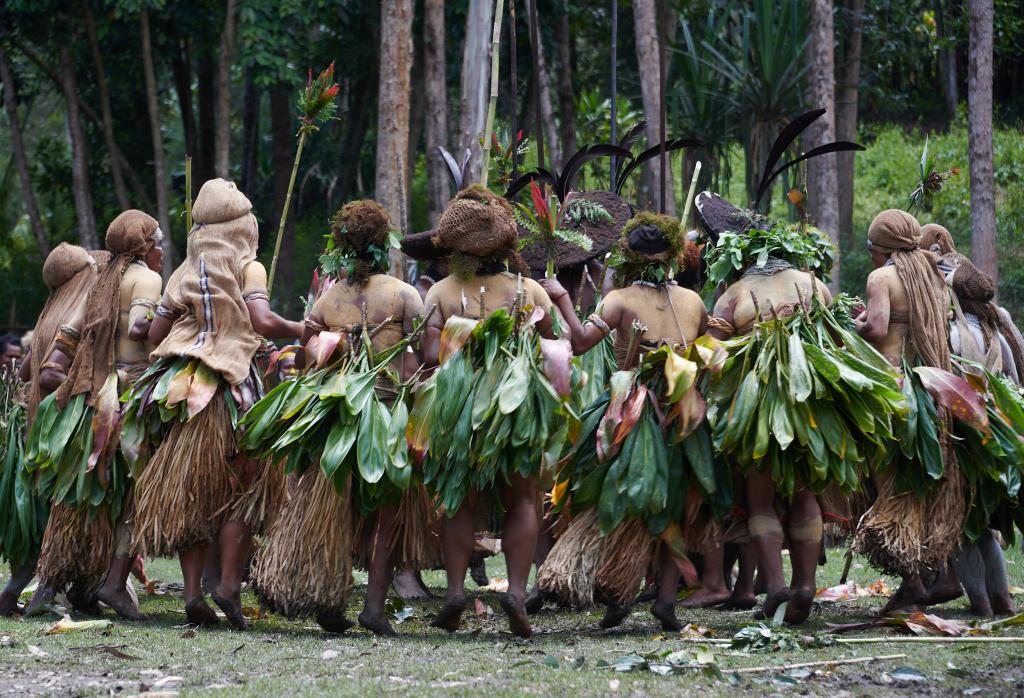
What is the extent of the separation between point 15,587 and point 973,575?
14.9 ft

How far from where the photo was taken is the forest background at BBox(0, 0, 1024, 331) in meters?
11.5

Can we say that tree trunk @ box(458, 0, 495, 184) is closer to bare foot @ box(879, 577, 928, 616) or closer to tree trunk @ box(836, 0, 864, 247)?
tree trunk @ box(836, 0, 864, 247)

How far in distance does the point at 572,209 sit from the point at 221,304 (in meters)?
2.36

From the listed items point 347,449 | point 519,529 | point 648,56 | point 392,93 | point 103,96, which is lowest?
point 519,529

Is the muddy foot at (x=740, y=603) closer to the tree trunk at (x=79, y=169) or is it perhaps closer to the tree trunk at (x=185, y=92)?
the tree trunk at (x=79, y=169)

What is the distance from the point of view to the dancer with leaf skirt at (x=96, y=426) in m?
5.89

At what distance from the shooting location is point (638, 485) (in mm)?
5195

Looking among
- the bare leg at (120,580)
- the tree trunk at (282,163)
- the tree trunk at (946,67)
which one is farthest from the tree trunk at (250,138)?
the bare leg at (120,580)

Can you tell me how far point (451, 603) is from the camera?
5.30 m

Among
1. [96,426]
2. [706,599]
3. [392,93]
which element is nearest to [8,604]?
[96,426]

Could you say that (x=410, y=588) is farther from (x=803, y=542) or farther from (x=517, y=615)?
(x=803, y=542)

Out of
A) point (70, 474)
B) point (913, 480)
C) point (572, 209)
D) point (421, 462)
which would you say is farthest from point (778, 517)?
point (70, 474)

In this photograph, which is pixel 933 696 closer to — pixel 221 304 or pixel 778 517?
pixel 778 517

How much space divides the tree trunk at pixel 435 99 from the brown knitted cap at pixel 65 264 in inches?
225
